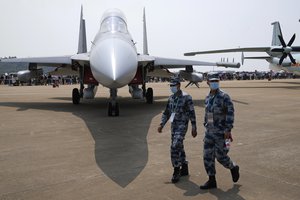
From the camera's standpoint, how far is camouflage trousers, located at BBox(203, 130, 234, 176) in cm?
482

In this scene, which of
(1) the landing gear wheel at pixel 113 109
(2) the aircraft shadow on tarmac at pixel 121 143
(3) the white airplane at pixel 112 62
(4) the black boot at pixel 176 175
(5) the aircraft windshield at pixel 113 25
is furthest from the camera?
(5) the aircraft windshield at pixel 113 25

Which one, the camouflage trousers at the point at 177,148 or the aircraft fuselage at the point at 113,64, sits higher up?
the aircraft fuselage at the point at 113,64

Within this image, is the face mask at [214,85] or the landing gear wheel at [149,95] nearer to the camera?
the face mask at [214,85]

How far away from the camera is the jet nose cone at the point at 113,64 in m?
8.68

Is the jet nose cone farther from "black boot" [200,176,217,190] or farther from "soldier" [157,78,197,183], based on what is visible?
"black boot" [200,176,217,190]

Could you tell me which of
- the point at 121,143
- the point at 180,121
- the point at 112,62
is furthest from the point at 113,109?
the point at 180,121

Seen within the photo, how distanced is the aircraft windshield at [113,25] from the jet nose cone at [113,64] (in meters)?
3.53

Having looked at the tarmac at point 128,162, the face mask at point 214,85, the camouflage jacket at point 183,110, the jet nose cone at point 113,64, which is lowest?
the tarmac at point 128,162

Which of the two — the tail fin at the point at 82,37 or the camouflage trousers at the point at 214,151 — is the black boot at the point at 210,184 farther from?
the tail fin at the point at 82,37

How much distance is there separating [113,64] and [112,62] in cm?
9

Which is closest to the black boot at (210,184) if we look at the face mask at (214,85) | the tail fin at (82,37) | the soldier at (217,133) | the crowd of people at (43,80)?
the soldier at (217,133)

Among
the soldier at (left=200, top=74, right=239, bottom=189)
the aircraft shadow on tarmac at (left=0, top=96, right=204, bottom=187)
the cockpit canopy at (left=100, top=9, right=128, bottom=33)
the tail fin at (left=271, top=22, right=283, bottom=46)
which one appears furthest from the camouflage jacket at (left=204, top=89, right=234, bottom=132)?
the tail fin at (left=271, top=22, right=283, bottom=46)

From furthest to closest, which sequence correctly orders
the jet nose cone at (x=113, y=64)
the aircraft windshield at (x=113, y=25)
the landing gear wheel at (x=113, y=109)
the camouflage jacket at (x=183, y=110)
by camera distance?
the aircraft windshield at (x=113, y=25), the landing gear wheel at (x=113, y=109), the jet nose cone at (x=113, y=64), the camouflage jacket at (x=183, y=110)

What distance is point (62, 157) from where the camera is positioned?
648 cm
